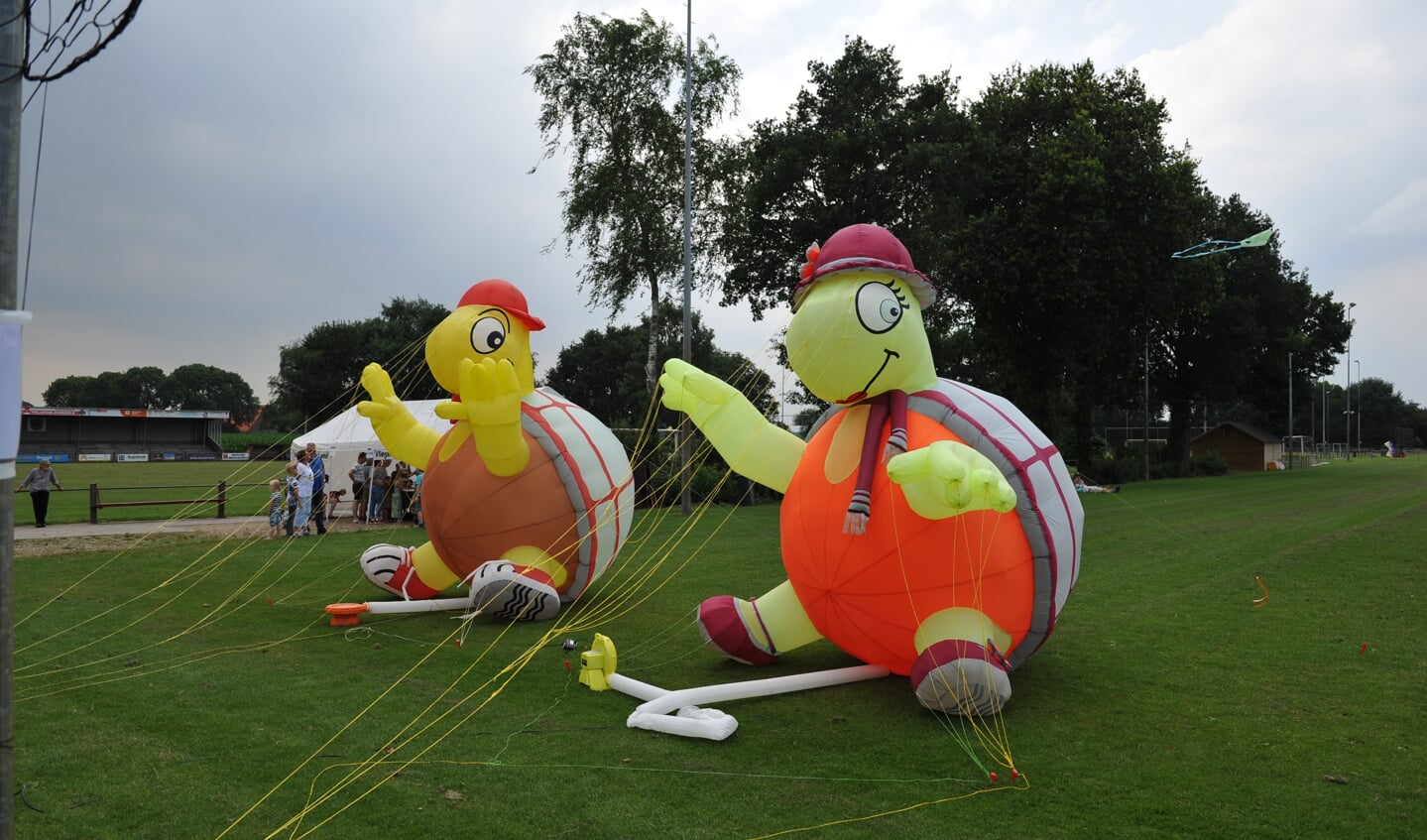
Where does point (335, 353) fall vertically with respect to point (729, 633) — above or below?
above

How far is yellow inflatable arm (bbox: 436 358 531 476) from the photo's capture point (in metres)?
7.50

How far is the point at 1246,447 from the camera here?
5156 centimetres

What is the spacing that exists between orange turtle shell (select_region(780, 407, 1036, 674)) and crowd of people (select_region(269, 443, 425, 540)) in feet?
30.5

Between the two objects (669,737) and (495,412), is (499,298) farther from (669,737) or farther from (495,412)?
(669,737)

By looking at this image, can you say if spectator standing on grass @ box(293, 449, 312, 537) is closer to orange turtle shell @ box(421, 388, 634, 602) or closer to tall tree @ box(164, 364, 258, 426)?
orange turtle shell @ box(421, 388, 634, 602)


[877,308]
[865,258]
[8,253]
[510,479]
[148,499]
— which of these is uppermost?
[865,258]

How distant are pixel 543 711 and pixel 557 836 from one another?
1878mm

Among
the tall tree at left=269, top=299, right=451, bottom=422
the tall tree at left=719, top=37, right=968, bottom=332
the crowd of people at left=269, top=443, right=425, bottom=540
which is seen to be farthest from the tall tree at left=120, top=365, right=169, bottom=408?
the tall tree at left=719, top=37, right=968, bottom=332

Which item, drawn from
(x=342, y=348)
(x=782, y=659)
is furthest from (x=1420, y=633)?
(x=342, y=348)

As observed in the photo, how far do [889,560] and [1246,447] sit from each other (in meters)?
54.5

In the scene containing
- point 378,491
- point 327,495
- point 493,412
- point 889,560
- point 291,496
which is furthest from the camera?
point 378,491

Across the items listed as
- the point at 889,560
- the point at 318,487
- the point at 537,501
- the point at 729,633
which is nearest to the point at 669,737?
the point at 729,633

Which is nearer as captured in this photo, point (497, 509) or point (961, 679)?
point (961, 679)

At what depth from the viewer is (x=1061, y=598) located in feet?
18.5
